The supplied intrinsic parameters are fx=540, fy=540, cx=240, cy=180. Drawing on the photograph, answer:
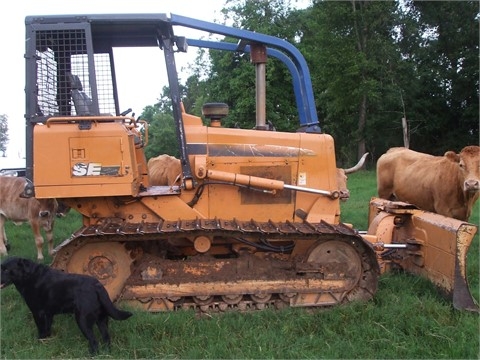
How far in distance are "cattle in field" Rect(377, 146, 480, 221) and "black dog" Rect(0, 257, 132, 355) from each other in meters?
5.72

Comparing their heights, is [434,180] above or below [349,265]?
above

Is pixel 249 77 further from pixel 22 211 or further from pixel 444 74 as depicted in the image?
pixel 22 211

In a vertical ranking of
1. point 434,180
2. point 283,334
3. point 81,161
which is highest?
point 81,161

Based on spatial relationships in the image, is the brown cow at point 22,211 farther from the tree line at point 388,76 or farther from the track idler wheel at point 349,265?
the tree line at point 388,76

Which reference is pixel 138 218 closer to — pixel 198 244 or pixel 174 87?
pixel 198 244

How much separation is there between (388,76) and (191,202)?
29412 mm

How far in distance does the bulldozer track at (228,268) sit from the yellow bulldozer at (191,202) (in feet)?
0.04

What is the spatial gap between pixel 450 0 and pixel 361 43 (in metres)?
5.49

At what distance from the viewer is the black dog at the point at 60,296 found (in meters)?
4.83

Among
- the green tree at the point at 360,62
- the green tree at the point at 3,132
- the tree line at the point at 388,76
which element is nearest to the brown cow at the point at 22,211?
the green tree at the point at 3,132

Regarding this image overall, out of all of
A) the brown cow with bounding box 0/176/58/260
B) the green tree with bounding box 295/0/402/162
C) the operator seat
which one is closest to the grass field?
the operator seat

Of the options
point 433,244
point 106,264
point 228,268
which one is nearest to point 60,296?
point 106,264

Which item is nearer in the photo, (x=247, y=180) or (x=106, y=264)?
(x=106, y=264)

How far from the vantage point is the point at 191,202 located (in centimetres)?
607
